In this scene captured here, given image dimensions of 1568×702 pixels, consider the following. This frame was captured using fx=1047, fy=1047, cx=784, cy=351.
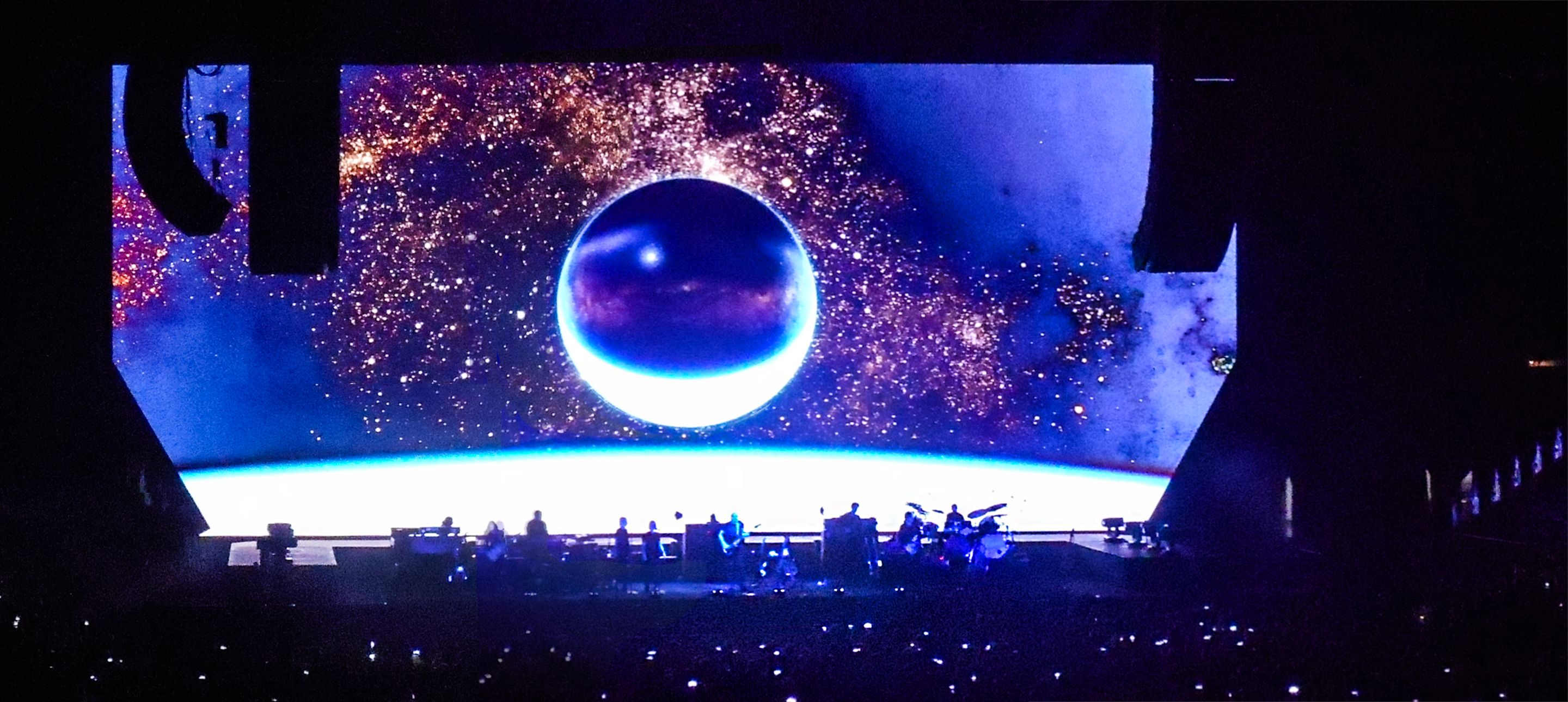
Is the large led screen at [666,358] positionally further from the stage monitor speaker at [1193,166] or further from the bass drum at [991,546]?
the stage monitor speaker at [1193,166]

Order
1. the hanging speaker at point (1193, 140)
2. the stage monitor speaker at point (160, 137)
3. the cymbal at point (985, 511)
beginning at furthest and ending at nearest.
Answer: the cymbal at point (985, 511) < the stage monitor speaker at point (160, 137) < the hanging speaker at point (1193, 140)

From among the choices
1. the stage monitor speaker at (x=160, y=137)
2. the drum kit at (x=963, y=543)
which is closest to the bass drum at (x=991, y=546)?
the drum kit at (x=963, y=543)

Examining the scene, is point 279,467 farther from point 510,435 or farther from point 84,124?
point 84,124

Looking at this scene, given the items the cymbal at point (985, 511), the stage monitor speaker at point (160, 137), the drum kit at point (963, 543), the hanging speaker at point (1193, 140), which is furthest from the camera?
the cymbal at point (985, 511)

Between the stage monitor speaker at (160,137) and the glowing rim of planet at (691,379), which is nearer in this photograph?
the stage monitor speaker at (160,137)

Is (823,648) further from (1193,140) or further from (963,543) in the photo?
(1193,140)

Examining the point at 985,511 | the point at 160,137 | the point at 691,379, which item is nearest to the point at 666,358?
the point at 691,379
